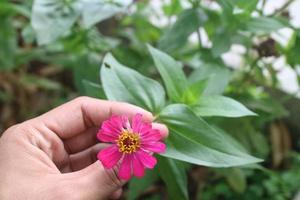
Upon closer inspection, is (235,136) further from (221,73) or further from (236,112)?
(236,112)

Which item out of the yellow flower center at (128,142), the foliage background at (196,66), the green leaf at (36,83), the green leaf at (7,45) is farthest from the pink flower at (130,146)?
the green leaf at (36,83)

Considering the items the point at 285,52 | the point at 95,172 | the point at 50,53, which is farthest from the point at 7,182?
the point at 50,53

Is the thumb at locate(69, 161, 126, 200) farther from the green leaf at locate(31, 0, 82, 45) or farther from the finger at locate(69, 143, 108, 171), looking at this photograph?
the green leaf at locate(31, 0, 82, 45)

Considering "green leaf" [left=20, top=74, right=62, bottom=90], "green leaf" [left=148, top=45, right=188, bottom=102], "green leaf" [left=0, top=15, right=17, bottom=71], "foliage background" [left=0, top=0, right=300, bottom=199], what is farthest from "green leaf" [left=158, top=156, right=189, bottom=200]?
"green leaf" [left=20, top=74, right=62, bottom=90]

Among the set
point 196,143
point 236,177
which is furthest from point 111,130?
point 236,177

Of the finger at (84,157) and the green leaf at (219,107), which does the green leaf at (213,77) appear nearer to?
the green leaf at (219,107)
